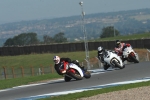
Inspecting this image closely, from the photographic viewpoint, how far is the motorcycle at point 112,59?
2470cm

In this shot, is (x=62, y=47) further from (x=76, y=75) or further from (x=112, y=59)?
(x=76, y=75)

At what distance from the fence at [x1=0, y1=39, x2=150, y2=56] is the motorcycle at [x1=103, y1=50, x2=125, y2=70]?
39486mm

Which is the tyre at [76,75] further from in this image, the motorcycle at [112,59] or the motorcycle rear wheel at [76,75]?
the motorcycle at [112,59]

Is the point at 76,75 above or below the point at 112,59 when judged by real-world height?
below

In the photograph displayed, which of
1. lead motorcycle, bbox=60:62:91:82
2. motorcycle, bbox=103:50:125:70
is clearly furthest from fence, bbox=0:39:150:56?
lead motorcycle, bbox=60:62:91:82

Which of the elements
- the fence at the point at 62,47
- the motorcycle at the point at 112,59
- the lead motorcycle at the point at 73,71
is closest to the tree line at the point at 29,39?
the fence at the point at 62,47

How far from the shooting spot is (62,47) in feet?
235

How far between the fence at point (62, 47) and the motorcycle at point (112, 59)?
3949 cm

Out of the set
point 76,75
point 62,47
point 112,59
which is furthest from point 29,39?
point 76,75

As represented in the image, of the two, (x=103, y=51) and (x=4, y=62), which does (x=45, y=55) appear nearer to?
(x=4, y=62)

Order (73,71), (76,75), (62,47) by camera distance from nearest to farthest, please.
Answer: (73,71) < (76,75) < (62,47)

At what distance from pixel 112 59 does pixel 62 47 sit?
46.9 m

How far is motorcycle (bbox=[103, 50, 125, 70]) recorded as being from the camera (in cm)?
2470

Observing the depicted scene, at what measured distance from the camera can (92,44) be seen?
70.0 m
